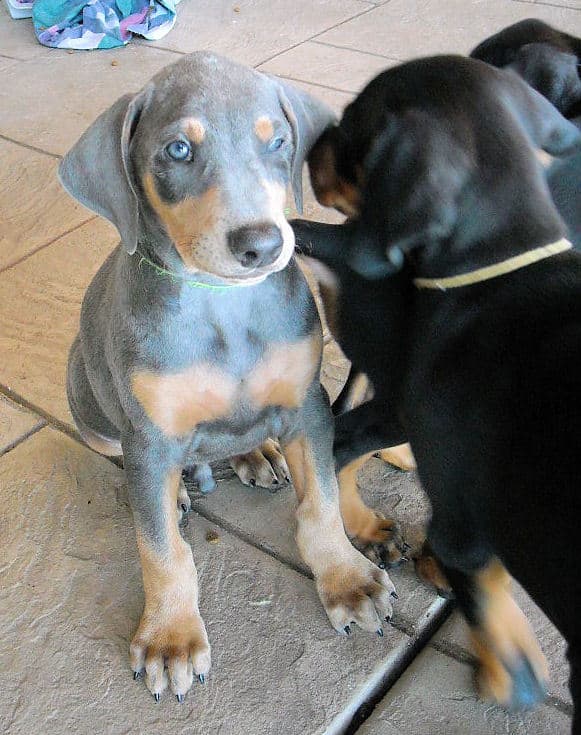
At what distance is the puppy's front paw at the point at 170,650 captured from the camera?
274 cm

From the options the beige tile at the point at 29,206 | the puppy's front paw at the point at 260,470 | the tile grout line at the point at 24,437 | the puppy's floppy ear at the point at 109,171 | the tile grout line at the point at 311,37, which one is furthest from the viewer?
the tile grout line at the point at 311,37

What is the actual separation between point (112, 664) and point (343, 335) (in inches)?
52.9

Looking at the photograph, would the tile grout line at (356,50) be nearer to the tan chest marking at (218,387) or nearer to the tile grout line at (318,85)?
the tile grout line at (318,85)

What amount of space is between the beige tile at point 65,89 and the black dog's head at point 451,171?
12.9 ft

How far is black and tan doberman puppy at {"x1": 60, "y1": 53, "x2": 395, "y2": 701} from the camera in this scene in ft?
7.75

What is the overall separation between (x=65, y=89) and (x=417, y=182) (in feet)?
16.8

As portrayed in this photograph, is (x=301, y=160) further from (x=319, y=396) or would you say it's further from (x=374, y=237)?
(x=319, y=396)

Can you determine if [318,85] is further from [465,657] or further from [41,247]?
[465,657]

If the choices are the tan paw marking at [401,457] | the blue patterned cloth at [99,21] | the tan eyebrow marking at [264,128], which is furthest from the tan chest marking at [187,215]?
the blue patterned cloth at [99,21]

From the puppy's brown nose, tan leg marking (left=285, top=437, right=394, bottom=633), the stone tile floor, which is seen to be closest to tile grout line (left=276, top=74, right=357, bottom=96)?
the stone tile floor

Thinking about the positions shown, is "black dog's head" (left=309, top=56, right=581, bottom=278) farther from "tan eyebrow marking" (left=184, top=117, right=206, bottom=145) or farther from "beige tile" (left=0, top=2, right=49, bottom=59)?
"beige tile" (left=0, top=2, right=49, bottom=59)

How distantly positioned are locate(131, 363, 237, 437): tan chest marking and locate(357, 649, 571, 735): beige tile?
106cm

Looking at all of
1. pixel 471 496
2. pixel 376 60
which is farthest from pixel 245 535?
pixel 376 60

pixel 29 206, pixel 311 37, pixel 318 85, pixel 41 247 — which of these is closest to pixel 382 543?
pixel 41 247
